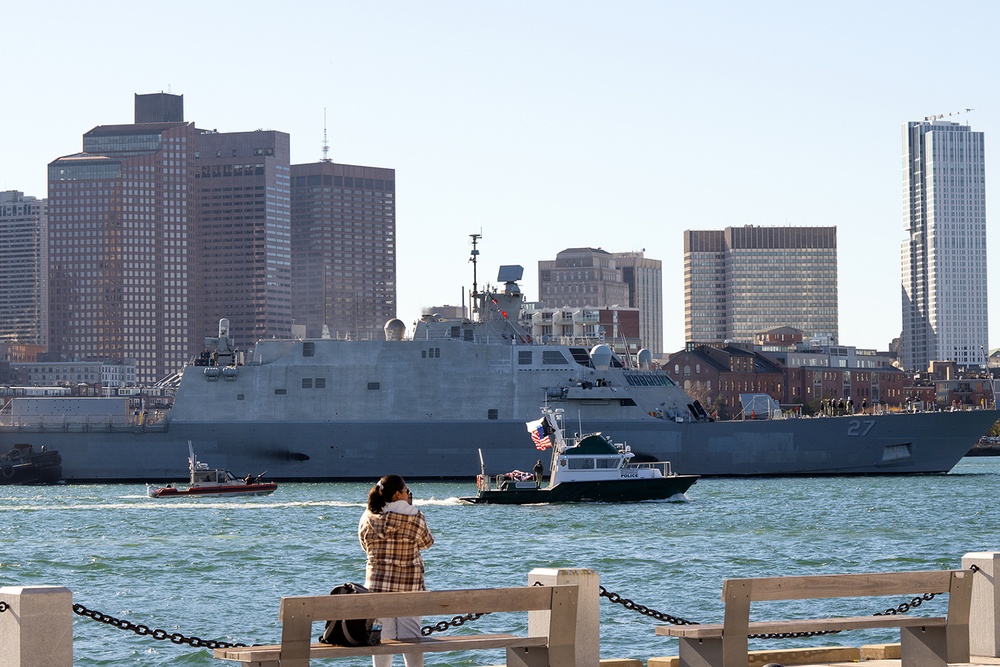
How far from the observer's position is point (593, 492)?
45.4m

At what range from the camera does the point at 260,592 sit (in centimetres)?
2538

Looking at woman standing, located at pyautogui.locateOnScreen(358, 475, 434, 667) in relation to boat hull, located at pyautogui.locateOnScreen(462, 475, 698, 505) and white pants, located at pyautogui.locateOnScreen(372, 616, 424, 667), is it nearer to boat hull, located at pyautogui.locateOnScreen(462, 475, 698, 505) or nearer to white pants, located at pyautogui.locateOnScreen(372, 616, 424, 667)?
white pants, located at pyautogui.locateOnScreen(372, 616, 424, 667)

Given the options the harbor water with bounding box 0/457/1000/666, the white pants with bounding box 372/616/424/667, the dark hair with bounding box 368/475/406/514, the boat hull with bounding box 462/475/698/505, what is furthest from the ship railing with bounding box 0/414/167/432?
the white pants with bounding box 372/616/424/667

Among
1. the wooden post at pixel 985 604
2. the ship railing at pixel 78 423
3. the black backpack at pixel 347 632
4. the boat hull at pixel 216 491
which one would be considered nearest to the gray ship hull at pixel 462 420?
the ship railing at pixel 78 423

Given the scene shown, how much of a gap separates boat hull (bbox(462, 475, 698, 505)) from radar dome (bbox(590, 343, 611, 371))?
15.8 meters

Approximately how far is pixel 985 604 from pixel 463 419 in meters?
50.1

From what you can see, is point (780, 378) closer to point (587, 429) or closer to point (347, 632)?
point (587, 429)

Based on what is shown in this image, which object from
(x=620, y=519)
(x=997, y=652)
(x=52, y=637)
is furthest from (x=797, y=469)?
(x=52, y=637)

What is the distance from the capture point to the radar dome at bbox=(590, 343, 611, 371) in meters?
62.2

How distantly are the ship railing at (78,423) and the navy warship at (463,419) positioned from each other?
37 cm

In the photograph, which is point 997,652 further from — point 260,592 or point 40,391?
point 40,391

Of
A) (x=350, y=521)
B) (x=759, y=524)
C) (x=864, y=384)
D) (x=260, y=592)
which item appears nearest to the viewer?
(x=260, y=592)

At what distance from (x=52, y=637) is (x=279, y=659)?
1.43 metres

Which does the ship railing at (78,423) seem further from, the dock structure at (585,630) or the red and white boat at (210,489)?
the dock structure at (585,630)
